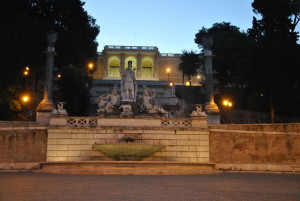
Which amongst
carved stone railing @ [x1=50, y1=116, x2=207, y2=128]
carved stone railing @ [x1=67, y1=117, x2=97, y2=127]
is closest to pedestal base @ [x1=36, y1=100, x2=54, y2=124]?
carved stone railing @ [x1=67, y1=117, x2=97, y2=127]

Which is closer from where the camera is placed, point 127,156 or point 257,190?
point 257,190

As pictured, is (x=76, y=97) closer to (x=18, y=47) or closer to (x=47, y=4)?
(x=18, y=47)

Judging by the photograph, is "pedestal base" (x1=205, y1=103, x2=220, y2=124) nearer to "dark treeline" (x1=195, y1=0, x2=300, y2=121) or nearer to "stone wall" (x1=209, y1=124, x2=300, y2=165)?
"stone wall" (x1=209, y1=124, x2=300, y2=165)

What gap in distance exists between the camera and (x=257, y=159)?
17.7m

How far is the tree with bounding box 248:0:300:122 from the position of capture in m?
27.7

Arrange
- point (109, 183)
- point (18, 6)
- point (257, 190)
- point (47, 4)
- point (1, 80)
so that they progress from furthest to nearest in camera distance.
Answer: point (47, 4) < point (18, 6) < point (1, 80) < point (109, 183) < point (257, 190)

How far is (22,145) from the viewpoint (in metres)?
17.0

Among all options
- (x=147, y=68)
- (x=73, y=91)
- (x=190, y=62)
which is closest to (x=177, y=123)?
(x=73, y=91)

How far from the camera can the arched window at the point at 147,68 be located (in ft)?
210

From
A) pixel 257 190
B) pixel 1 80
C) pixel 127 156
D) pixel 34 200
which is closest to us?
pixel 34 200

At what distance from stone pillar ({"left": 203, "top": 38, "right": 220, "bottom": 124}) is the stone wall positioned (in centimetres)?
304

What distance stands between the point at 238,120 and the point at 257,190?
22.5 meters

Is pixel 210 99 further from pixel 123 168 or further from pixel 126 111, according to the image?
pixel 123 168

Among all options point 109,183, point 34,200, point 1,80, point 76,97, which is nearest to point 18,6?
point 1,80
